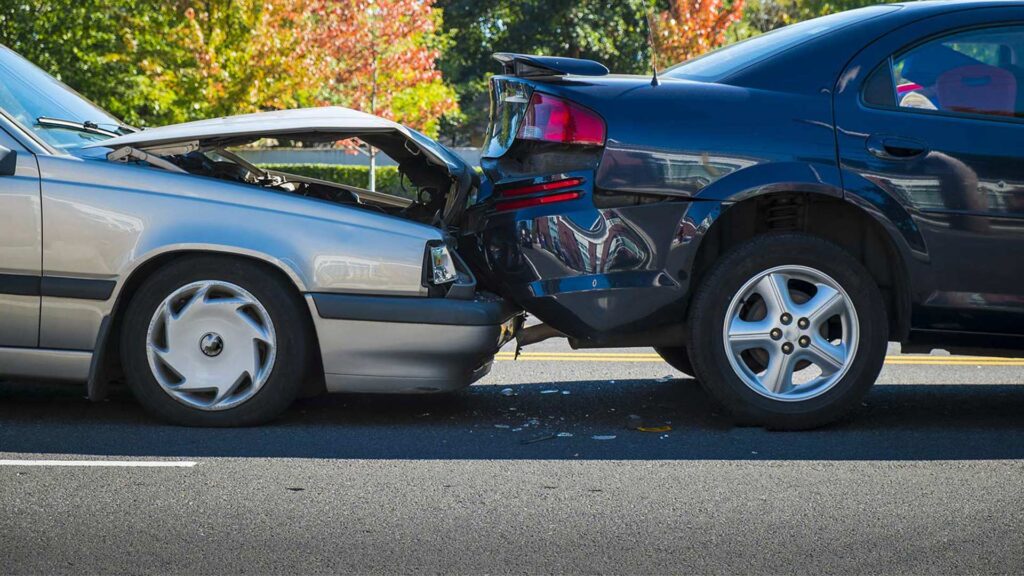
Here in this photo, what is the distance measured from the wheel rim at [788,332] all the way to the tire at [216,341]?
5.81 feet

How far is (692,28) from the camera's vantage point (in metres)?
25.9

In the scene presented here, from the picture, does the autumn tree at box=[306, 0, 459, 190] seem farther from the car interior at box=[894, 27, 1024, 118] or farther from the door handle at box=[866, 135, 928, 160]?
the door handle at box=[866, 135, 928, 160]

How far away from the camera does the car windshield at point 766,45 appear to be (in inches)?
207

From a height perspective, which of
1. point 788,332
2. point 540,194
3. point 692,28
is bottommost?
point 788,332

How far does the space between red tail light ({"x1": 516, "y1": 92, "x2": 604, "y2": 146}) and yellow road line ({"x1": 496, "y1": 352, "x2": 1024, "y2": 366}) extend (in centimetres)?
232

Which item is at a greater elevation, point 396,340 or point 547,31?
point 547,31

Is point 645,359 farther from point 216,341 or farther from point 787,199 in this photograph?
point 216,341

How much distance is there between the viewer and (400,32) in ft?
82.6

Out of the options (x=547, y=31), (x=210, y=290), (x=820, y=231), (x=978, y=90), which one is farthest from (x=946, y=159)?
(x=547, y=31)

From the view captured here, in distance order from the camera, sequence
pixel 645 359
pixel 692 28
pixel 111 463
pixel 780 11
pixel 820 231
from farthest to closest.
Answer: pixel 780 11
pixel 692 28
pixel 645 359
pixel 820 231
pixel 111 463

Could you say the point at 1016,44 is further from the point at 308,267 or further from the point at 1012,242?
the point at 308,267

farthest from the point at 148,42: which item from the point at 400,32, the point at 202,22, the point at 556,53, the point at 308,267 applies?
the point at 556,53

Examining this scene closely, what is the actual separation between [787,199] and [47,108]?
3292 mm

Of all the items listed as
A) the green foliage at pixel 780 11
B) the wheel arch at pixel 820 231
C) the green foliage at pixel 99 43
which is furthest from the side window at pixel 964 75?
the green foliage at pixel 780 11
